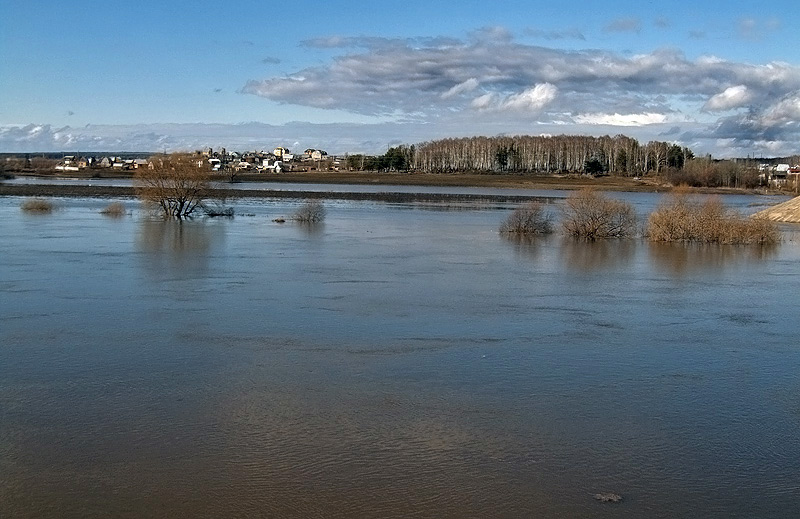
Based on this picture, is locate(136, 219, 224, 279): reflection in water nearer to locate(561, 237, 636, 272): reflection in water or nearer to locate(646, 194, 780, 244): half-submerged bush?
locate(561, 237, 636, 272): reflection in water

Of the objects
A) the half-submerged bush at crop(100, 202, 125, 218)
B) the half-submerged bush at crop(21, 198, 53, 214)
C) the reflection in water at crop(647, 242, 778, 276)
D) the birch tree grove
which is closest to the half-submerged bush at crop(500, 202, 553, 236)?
the reflection in water at crop(647, 242, 778, 276)

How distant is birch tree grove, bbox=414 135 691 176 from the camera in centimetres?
10294

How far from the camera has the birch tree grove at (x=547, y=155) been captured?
4053 inches

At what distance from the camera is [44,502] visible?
21.4 feet

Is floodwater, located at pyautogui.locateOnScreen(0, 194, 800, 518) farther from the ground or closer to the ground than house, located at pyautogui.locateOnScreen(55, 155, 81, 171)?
closer to the ground

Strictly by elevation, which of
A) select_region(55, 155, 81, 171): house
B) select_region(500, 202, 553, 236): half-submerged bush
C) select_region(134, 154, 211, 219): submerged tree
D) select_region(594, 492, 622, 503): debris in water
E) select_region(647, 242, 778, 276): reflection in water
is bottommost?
select_region(594, 492, 622, 503): debris in water

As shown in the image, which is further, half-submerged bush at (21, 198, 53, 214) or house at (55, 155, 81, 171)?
house at (55, 155, 81, 171)

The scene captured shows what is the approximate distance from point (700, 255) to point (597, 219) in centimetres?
511

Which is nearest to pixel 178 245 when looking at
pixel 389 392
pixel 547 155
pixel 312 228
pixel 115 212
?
pixel 312 228

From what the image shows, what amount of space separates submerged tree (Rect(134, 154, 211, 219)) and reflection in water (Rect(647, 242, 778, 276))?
19096 mm

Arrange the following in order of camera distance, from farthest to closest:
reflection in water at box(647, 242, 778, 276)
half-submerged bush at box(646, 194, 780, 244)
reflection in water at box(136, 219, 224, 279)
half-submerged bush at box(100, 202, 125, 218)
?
half-submerged bush at box(100, 202, 125, 218) < half-submerged bush at box(646, 194, 780, 244) < reflection in water at box(647, 242, 778, 276) < reflection in water at box(136, 219, 224, 279)

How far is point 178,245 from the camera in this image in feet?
78.4

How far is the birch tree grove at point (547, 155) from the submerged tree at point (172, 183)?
70150mm

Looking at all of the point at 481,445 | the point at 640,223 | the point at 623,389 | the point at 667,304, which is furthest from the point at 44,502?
the point at 640,223
